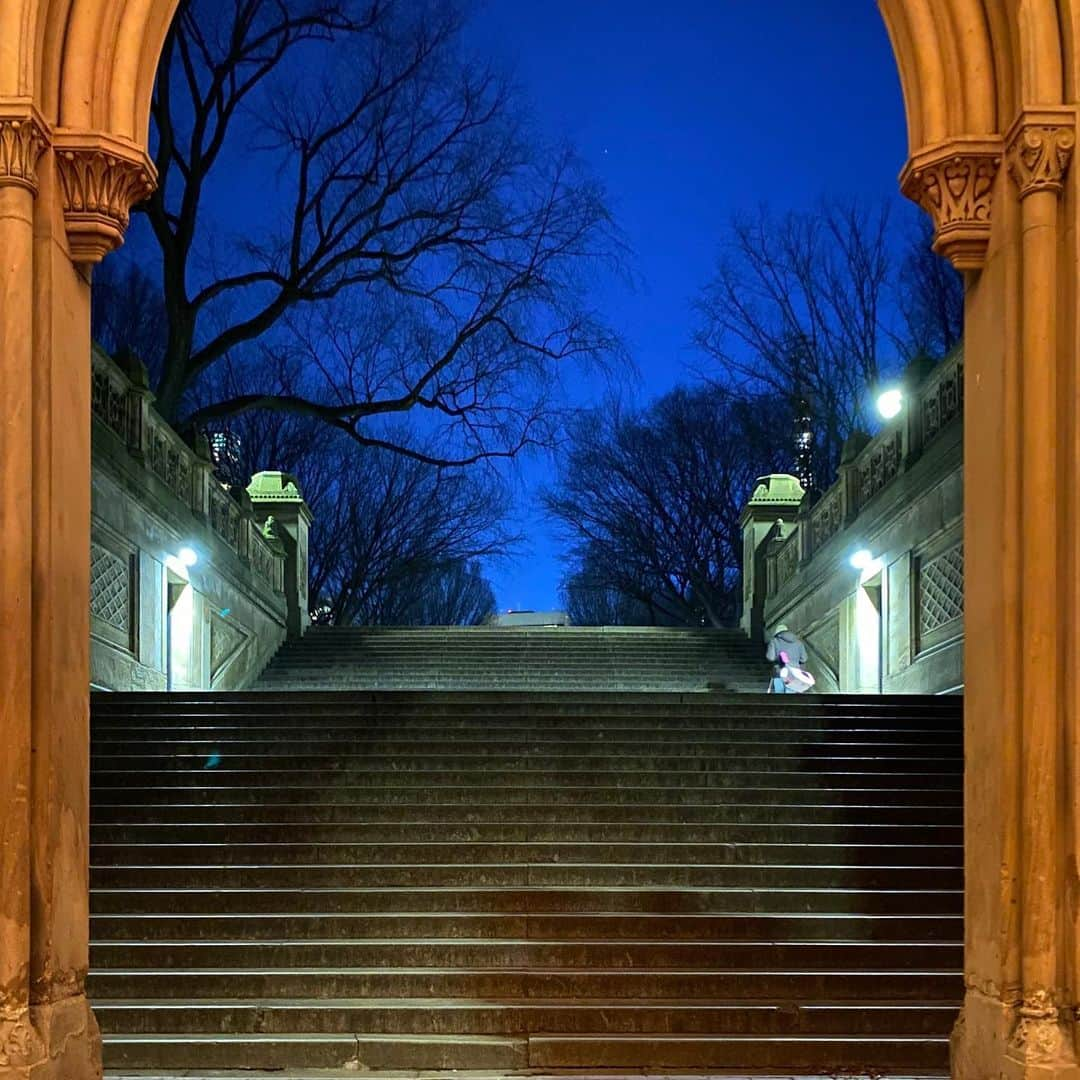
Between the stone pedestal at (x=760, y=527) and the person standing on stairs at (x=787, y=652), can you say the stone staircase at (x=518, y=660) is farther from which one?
the person standing on stairs at (x=787, y=652)

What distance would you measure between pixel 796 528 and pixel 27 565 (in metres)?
19.2

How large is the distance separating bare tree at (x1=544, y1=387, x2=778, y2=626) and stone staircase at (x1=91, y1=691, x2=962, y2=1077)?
A: 2565 centimetres

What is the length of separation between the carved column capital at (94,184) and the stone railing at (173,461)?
9794 mm

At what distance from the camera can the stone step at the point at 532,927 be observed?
28.2ft

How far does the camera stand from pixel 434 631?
23422 mm

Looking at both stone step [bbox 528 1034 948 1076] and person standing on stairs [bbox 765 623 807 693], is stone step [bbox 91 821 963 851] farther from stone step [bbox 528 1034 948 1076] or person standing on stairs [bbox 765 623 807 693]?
person standing on stairs [bbox 765 623 807 693]

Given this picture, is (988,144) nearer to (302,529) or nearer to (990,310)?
(990,310)

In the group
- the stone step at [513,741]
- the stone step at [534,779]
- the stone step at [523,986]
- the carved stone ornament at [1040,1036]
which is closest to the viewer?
the carved stone ornament at [1040,1036]

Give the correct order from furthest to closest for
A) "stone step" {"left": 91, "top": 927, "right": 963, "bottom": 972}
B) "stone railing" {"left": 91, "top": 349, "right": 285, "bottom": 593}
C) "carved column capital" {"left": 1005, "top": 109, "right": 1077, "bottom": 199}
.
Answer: "stone railing" {"left": 91, "top": 349, "right": 285, "bottom": 593} < "stone step" {"left": 91, "top": 927, "right": 963, "bottom": 972} < "carved column capital" {"left": 1005, "top": 109, "right": 1077, "bottom": 199}

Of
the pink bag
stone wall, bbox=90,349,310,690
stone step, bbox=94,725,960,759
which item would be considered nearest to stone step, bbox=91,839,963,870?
stone step, bbox=94,725,960,759

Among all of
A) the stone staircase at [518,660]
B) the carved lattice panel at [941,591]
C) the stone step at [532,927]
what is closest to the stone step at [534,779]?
the stone step at [532,927]

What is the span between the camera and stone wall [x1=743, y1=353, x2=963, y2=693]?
14.7 meters

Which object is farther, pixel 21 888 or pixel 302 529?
pixel 302 529

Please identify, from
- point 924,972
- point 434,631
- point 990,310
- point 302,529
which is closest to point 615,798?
point 924,972
